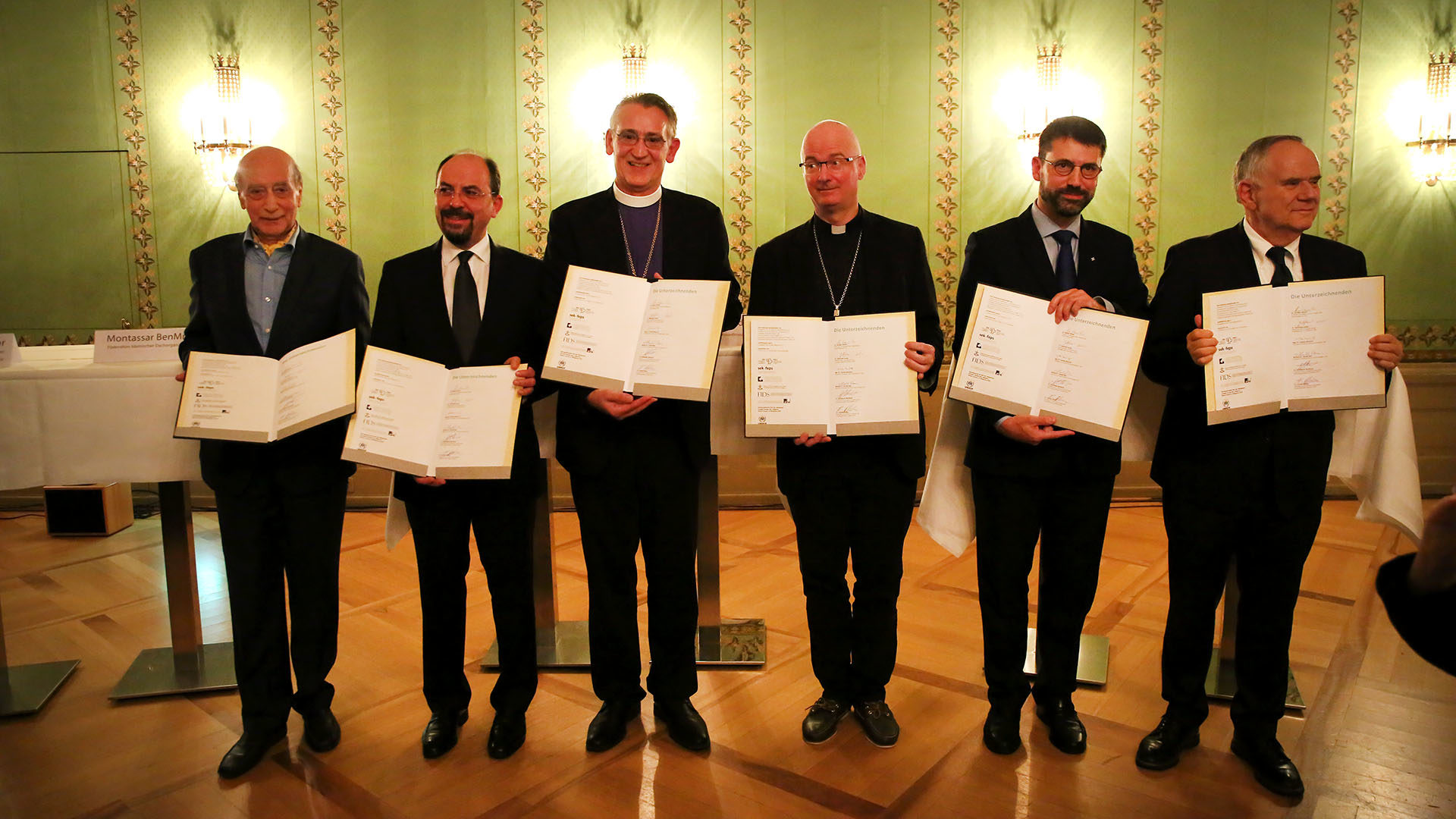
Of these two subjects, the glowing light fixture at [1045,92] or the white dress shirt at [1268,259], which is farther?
the glowing light fixture at [1045,92]

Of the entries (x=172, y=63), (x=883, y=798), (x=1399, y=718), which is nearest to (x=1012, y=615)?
(x=883, y=798)

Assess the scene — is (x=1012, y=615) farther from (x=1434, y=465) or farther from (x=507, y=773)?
(x=1434, y=465)

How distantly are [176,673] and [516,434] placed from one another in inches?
68.5

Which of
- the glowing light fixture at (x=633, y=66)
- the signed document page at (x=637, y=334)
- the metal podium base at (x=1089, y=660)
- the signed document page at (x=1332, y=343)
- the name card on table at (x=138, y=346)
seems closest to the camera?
the signed document page at (x=1332, y=343)

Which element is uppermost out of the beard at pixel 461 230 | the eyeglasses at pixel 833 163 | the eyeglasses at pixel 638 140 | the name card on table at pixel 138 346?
the eyeglasses at pixel 638 140

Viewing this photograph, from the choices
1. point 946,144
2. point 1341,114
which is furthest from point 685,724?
point 1341,114

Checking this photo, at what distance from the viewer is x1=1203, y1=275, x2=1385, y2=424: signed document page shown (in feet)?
7.25

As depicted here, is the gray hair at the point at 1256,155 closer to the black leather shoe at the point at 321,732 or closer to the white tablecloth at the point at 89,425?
the black leather shoe at the point at 321,732

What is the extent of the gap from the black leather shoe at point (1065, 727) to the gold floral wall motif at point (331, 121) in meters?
4.94

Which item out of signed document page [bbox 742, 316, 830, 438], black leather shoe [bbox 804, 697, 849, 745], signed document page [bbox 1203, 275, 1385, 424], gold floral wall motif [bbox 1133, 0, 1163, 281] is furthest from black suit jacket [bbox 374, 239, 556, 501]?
gold floral wall motif [bbox 1133, 0, 1163, 281]

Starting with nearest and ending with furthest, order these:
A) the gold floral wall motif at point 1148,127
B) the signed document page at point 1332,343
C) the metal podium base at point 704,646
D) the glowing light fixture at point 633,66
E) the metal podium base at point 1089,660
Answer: the signed document page at point 1332,343 → the metal podium base at point 1089,660 → the metal podium base at point 704,646 → the glowing light fixture at point 633,66 → the gold floral wall motif at point 1148,127

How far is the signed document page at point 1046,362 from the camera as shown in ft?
7.45

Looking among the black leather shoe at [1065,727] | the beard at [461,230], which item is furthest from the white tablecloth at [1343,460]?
the beard at [461,230]

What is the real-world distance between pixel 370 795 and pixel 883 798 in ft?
4.47
